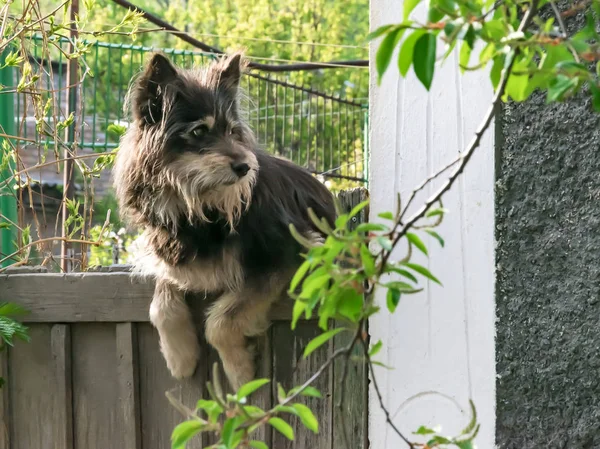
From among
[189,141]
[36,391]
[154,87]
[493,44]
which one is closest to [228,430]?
[493,44]

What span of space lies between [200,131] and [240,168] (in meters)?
0.33

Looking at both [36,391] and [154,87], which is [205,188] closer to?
[154,87]

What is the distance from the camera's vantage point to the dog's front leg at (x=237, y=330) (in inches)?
133

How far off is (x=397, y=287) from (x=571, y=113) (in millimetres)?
1526

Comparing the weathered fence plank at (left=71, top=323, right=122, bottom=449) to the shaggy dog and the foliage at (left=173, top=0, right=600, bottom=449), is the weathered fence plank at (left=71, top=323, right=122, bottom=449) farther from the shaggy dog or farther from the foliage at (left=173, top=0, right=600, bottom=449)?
the foliage at (left=173, top=0, right=600, bottom=449)

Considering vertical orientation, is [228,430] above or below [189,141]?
below

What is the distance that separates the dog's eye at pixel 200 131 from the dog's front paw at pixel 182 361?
0.91 m

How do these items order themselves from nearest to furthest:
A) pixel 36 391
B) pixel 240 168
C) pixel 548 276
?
pixel 548 276
pixel 240 168
pixel 36 391

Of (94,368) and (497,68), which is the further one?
(94,368)

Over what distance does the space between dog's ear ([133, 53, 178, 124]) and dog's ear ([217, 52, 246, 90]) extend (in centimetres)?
23

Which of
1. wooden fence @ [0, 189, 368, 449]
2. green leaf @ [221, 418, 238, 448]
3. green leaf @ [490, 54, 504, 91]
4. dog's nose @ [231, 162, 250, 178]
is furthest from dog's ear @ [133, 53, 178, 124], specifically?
green leaf @ [221, 418, 238, 448]

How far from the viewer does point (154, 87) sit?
3674 mm

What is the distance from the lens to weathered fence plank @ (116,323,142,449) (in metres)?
3.73

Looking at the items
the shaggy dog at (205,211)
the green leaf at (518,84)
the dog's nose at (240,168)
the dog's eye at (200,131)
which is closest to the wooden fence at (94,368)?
the shaggy dog at (205,211)
